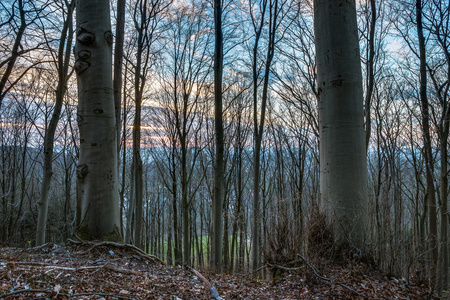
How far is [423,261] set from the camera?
11.2ft

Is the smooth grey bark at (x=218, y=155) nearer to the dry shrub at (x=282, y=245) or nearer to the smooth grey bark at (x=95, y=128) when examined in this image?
the dry shrub at (x=282, y=245)

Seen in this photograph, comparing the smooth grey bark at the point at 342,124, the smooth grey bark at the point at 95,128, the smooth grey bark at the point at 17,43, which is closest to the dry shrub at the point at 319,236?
the smooth grey bark at the point at 342,124

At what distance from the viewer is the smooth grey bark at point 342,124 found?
370cm

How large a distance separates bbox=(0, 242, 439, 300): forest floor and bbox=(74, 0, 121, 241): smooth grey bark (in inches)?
14.3

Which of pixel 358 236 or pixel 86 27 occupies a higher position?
pixel 86 27

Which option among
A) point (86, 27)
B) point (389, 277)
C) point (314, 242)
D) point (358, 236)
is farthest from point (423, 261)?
point (86, 27)

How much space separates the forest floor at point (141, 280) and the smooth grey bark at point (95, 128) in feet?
1.19

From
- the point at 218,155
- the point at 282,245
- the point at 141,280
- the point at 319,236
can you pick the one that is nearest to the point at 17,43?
the point at 218,155

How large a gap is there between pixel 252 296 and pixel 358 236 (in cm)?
170

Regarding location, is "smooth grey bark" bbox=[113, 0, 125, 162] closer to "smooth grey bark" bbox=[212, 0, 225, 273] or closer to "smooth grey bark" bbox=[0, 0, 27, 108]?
"smooth grey bark" bbox=[212, 0, 225, 273]

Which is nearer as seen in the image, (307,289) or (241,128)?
(307,289)

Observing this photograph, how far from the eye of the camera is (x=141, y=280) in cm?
271

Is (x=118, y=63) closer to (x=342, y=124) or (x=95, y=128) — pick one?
(x=95, y=128)

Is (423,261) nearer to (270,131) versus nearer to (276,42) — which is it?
(276,42)
